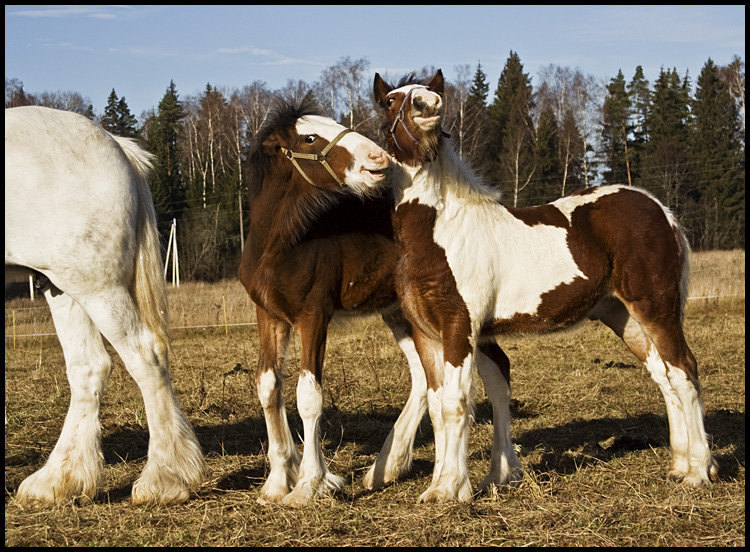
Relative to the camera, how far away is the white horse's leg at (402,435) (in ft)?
17.6

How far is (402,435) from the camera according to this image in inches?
219

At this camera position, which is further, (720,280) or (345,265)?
(720,280)

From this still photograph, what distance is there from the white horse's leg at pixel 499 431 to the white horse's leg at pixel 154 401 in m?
1.97

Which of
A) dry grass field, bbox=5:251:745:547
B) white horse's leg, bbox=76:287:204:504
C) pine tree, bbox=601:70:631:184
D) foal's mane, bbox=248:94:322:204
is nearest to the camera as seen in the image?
dry grass field, bbox=5:251:745:547

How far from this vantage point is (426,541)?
12.9 feet

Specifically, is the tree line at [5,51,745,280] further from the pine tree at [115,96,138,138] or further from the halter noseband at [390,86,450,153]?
the halter noseband at [390,86,450,153]

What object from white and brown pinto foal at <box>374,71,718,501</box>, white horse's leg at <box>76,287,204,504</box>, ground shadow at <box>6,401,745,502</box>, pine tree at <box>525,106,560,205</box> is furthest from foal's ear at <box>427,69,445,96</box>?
pine tree at <box>525,106,560,205</box>

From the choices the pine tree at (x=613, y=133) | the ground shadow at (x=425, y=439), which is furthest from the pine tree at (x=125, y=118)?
the ground shadow at (x=425, y=439)

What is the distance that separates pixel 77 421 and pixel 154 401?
575 millimetres

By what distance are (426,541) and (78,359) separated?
2.68 meters

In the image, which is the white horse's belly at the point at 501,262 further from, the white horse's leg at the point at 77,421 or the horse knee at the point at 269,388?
the white horse's leg at the point at 77,421

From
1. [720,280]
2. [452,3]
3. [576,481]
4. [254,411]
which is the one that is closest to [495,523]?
[576,481]

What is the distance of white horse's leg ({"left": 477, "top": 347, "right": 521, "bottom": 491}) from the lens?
5121mm

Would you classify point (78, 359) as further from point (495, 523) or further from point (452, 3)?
point (452, 3)
